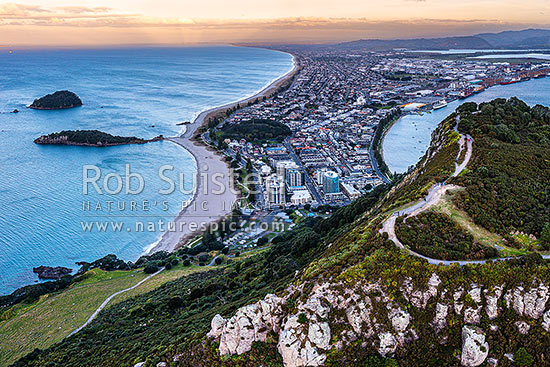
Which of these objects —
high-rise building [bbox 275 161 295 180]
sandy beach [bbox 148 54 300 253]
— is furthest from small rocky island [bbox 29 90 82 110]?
high-rise building [bbox 275 161 295 180]

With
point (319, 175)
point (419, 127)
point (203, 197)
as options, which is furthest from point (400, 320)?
point (419, 127)

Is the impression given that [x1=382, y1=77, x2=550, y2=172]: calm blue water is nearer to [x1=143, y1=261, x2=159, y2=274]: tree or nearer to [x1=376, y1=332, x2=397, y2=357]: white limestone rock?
[x1=143, y1=261, x2=159, y2=274]: tree

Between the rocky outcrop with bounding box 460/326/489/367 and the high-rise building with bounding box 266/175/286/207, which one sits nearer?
the rocky outcrop with bounding box 460/326/489/367

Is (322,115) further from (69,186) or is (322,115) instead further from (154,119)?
(69,186)

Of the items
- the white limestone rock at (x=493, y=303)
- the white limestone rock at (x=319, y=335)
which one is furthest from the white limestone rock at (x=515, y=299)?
the white limestone rock at (x=319, y=335)

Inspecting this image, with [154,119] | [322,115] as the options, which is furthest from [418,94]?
[154,119]

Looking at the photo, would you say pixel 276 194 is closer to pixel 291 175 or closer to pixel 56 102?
pixel 291 175
